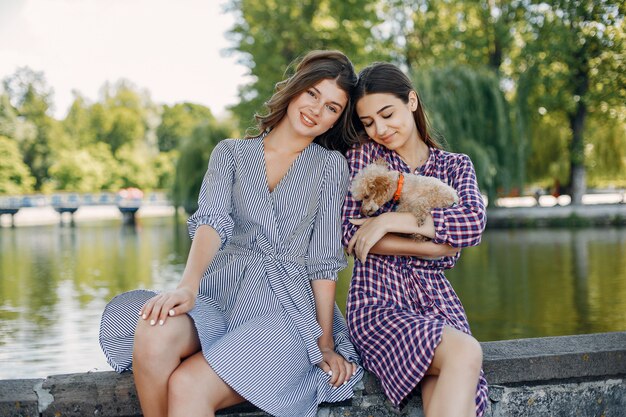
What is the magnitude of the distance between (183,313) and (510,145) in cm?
1798

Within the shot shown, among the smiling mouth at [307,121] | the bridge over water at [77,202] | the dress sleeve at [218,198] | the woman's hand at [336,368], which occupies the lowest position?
the bridge over water at [77,202]

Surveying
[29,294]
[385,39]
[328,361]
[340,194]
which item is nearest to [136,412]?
[328,361]

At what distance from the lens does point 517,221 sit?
68.3ft

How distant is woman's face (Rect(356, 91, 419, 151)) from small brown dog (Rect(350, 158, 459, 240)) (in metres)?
0.15

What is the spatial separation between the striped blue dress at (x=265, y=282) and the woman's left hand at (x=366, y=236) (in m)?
0.07

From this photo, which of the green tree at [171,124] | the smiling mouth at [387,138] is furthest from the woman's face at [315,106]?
the green tree at [171,124]

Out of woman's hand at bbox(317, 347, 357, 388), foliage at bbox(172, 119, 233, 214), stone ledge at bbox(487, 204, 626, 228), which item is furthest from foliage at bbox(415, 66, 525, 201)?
woman's hand at bbox(317, 347, 357, 388)

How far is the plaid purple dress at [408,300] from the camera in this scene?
237cm

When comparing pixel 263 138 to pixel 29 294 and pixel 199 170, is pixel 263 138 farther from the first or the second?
pixel 199 170

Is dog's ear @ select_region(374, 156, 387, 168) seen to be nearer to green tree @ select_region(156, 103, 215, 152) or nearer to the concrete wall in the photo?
the concrete wall

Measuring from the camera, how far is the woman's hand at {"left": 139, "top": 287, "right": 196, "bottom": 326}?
219cm

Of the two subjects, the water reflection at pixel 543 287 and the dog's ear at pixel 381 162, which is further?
the water reflection at pixel 543 287

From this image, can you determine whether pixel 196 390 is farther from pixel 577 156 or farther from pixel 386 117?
pixel 577 156

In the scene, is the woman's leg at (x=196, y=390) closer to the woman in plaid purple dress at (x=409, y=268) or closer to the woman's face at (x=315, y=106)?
the woman in plaid purple dress at (x=409, y=268)
